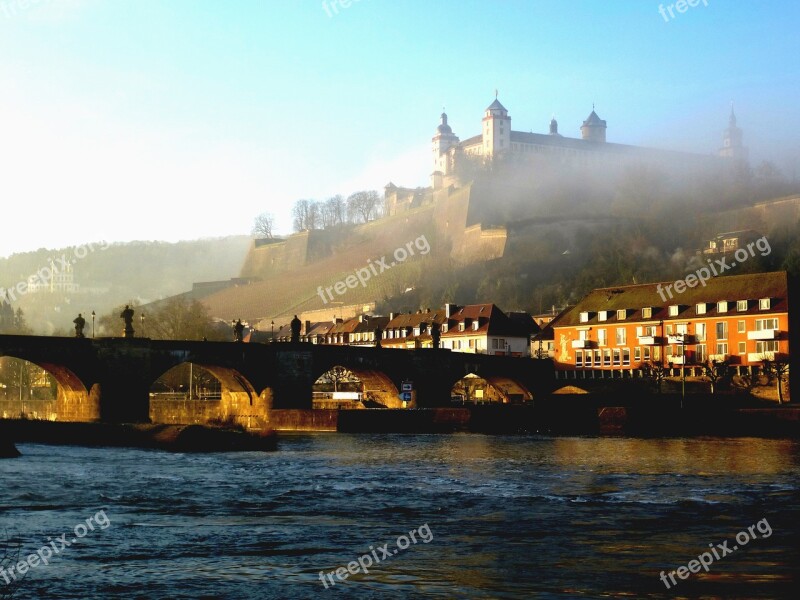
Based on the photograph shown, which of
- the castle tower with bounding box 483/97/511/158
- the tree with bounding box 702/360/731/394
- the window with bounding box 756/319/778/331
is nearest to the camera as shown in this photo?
the tree with bounding box 702/360/731/394

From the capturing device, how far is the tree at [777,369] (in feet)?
235

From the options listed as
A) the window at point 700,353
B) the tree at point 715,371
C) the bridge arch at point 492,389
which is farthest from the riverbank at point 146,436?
the window at point 700,353

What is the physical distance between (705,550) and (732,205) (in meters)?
131

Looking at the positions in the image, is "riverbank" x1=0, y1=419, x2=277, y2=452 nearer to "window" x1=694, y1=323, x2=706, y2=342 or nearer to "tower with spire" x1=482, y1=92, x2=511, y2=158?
"window" x1=694, y1=323, x2=706, y2=342

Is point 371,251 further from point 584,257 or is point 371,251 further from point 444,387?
point 444,387

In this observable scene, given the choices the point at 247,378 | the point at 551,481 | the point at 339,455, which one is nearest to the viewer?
the point at 551,481

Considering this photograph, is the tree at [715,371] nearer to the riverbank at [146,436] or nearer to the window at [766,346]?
the window at [766,346]

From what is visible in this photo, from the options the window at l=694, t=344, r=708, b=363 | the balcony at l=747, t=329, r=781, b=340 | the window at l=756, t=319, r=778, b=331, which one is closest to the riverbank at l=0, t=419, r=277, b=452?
the balcony at l=747, t=329, r=781, b=340

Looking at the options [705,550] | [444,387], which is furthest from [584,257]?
[705,550]

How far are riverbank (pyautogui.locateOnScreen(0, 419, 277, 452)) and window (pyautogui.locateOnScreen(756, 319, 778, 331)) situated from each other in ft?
139

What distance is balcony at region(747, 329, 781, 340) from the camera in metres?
74.8

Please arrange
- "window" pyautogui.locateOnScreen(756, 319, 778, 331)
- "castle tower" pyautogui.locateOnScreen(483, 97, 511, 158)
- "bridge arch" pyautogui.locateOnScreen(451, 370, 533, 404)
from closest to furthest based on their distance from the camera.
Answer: "window" pyautogui.locateOnScreen(756, 319, 778, 331) → "bridge arch" pyautogui.locateOnScreen(451, 370, 533, 404) → "castle tower" pyautogui.locateOnScreen(483, 97, 511, 158)

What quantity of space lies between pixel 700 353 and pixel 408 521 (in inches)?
2436

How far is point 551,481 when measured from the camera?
3009 cm
